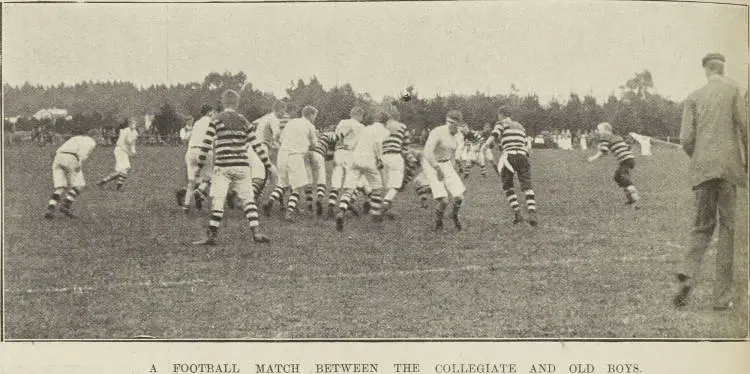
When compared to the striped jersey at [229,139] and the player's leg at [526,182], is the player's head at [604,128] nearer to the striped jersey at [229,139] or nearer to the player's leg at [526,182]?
the player's leg at [526,182]

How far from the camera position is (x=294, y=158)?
7.86 m

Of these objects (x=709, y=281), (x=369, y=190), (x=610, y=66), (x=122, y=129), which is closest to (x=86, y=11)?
(x=122, y=129)

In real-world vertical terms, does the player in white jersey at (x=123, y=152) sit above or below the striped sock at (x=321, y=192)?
above

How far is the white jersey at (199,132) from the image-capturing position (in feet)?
22.9

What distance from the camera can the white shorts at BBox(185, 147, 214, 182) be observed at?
7.00 metres

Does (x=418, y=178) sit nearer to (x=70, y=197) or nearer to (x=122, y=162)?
(x=122, y=162)

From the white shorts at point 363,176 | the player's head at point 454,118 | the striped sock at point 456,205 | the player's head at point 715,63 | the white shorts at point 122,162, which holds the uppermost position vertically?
the player's head at point 715,63

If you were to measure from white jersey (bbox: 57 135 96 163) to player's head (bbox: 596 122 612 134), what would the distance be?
10.8 ft

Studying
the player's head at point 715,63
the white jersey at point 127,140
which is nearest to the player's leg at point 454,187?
the player's head at point 715,63

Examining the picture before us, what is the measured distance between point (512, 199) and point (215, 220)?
200 centimetres

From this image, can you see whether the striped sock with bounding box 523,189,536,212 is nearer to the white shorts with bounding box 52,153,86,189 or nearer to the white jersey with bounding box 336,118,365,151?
the white jersey with bounding box 336,118,365,151

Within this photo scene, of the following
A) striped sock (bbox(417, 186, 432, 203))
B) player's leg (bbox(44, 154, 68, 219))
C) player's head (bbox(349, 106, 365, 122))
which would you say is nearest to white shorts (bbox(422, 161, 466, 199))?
striped sock (bbox(417, 186, 432, 203))

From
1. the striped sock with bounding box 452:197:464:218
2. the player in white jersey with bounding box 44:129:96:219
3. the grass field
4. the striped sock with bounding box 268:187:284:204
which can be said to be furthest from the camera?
the striped sock with bounding box 268:187:284:204

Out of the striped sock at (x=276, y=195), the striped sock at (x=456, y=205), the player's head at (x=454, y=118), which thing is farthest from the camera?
the striped sock at (x=276, y=195)
